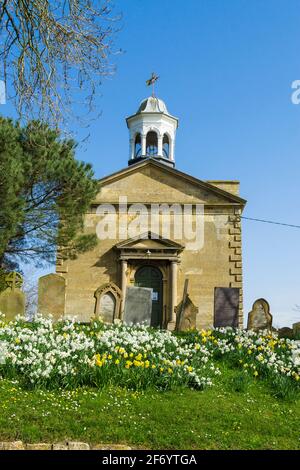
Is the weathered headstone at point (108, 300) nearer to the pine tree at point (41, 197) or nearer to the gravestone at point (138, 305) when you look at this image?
the gravestone at point (138, 305)

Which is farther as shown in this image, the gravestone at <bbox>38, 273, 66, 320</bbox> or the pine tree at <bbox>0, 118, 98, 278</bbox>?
the pine tree at <bbox>0, 118, 98, 278</bbox>

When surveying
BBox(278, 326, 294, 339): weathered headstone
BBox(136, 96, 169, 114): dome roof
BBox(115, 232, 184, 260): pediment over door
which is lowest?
BBox(278, 326, 294, 339): weathered headstone

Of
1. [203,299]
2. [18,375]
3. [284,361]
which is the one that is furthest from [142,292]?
[203,299]

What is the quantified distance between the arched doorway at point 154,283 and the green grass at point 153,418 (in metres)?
15.1

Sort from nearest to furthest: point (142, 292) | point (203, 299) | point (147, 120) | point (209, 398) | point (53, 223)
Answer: point (209, 398) < point (142, 292) < point (53, 223) < point (203, 299) < point (147, 120)

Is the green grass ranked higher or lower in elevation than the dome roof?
lower

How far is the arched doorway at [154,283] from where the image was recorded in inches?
915

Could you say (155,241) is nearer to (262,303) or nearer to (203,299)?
(203,299)

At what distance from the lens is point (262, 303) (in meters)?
14.2

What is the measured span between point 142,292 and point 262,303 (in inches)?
131

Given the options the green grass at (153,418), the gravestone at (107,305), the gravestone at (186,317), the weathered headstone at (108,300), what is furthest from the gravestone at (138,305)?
the green grass at (153,418)

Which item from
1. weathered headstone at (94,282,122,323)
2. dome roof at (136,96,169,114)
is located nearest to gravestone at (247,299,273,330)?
weathered headstone at (94,282,122,323)

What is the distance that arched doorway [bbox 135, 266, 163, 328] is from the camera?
915 inches

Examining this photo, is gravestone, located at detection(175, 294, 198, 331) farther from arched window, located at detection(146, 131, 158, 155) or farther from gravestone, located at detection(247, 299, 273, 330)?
arched window, located at detection(146, 131, 158, 155)
